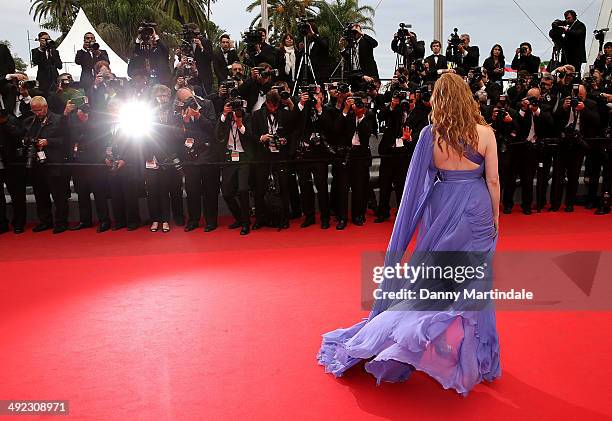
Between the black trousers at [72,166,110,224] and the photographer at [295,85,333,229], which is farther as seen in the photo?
the black trousers at [72,166,110,224]

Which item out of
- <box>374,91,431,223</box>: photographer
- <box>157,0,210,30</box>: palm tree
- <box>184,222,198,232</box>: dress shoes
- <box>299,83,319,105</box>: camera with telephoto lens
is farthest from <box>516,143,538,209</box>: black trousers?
<box>157,0,210,30</box>: palm tree

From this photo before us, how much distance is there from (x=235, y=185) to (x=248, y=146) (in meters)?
0.49

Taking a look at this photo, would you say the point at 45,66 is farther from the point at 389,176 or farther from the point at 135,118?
the point at 389,176

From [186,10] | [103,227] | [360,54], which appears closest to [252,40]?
[360,54]

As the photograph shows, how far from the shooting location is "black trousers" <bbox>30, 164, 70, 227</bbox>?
7.24 m

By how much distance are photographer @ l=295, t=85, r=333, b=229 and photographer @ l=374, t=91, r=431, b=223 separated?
75 centimetres

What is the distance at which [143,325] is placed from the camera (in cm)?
406

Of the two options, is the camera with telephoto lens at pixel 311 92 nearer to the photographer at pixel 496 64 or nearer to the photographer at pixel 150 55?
the photographer at pixel 150 55

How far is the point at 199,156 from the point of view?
7.04 metres

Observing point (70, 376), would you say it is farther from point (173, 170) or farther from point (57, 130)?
point (57, 130)

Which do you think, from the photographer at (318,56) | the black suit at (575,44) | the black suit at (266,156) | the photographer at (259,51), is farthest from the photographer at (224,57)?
the black suit at (575,44)

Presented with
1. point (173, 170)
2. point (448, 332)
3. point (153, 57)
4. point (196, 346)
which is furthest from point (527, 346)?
point (153, 57)

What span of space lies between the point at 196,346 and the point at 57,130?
15.0 ft

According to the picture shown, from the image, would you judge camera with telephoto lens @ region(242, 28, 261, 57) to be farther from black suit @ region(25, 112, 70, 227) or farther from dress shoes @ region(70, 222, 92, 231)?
dress shoes @ region(70, 222, 92, 231)
